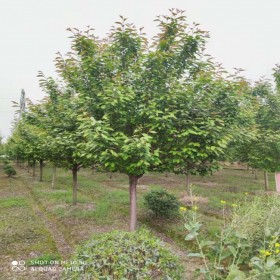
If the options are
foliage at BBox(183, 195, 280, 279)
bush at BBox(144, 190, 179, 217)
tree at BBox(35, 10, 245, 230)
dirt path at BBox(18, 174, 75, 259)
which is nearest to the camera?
foliage at BBox(183, 195, 280, 279)

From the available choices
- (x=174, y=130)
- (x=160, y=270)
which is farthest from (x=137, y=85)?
(x=160, y=270)

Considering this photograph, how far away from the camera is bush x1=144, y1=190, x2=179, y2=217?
34.8 ft

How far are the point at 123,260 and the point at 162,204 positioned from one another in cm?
696

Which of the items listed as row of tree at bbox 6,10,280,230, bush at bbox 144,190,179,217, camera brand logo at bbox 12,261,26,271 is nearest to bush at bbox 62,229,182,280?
row of tree at bbox 6,10,280,230

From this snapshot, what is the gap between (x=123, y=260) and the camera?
12.5 ft

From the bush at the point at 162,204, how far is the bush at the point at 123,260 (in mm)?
6270

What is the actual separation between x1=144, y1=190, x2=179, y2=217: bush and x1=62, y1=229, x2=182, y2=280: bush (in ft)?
20.6

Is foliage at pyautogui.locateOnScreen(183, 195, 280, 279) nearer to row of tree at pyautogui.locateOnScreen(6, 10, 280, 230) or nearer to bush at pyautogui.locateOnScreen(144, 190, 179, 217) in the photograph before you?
row of tree at pyautogui.locateOnScreen(6, 10, 280, 230)

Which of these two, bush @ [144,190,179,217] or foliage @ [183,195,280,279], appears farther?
bush @ [144,190,179,217]

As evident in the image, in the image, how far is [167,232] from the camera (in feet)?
30.9

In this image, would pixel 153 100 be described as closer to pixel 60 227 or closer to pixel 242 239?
pixel 242 239

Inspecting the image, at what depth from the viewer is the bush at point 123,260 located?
373 cm

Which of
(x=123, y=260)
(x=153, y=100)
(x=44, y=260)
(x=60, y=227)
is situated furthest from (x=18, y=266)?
(x=153, y=100)

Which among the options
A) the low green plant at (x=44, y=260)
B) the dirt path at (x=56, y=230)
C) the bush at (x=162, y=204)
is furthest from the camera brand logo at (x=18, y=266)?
the bush at (x=162, y=204)
